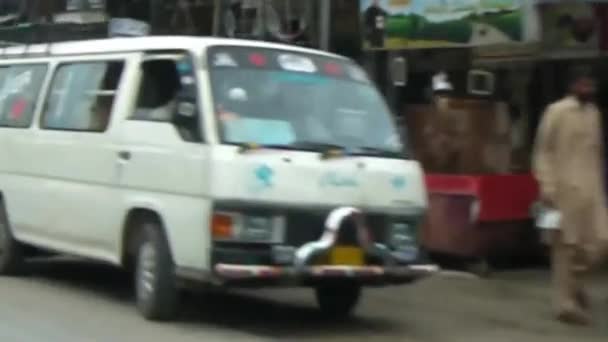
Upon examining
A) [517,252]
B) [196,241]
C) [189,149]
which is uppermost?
[189,149]

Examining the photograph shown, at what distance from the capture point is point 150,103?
9859mm

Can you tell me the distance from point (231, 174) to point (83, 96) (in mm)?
2519

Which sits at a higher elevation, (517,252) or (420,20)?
(420,20)

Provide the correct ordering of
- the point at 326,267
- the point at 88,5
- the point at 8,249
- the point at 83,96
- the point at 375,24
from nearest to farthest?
1. the point at 326,267
2. the point at 83,96
3. the point at 8,249
4. the point at 375,24
5. the point at 88,5

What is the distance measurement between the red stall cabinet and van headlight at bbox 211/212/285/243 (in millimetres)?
3748

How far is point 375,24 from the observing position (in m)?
14.5

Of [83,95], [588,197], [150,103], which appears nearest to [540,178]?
[588,197]

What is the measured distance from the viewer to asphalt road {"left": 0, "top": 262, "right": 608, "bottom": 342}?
30.6ft

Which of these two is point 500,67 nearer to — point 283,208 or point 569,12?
point 569,12

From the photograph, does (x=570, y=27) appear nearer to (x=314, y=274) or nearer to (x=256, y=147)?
(x=256, y=147)

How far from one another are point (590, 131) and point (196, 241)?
3.17m

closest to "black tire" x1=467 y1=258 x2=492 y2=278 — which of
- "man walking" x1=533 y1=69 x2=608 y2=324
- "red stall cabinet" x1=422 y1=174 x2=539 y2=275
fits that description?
"red stall cabinet" x1=422 y1=174 x2=539 y2=275

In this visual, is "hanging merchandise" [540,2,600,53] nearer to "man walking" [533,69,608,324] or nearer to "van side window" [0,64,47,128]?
"man walking" [533,69,608,324]

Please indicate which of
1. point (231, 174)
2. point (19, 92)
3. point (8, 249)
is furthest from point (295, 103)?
point (8, 249)
